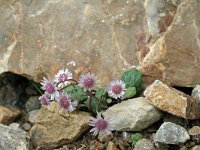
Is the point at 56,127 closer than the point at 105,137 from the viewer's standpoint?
No

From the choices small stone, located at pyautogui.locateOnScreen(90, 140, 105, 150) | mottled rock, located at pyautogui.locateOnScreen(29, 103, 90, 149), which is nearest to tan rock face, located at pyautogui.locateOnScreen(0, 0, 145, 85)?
mottled rock, located at pyautogui.locateOnScreen(29, 103, 90, 149)

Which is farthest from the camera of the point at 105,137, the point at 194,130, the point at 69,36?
the point at 69,36

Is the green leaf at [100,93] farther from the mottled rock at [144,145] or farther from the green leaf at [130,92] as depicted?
the mottled rock at [144,145]

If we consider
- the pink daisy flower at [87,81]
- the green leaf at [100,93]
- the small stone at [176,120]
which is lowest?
the small stone at [176,120]

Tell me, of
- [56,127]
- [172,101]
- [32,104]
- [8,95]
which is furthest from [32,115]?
[172,101]

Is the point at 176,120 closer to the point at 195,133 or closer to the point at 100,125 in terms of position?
the point at 195,133

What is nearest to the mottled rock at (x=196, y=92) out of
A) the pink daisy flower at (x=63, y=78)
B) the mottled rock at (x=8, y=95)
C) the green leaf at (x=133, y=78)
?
the green leaf at (x=133, y=78)

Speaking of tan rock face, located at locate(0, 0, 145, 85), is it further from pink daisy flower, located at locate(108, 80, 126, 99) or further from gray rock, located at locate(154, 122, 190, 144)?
gray rock, located at locate(154, 122, 190, 144)
